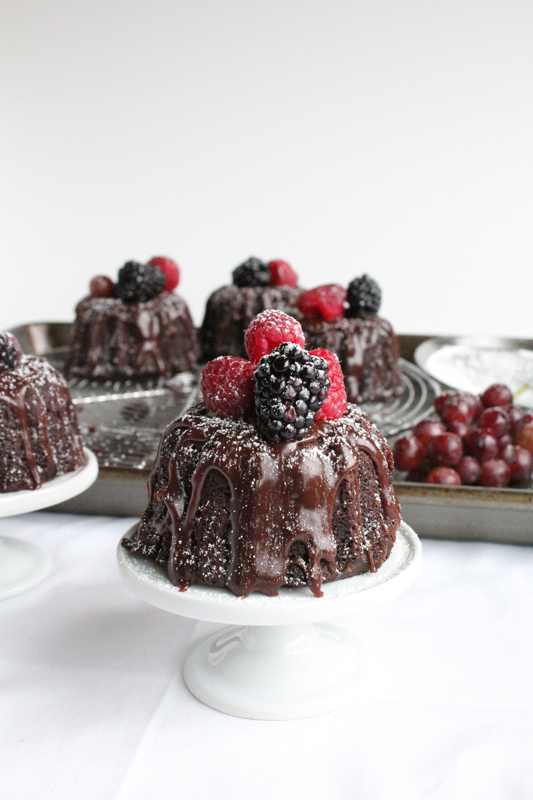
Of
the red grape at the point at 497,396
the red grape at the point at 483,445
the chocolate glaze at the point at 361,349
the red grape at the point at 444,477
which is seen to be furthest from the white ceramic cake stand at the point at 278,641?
the chocolate glaze at the point at 361,349

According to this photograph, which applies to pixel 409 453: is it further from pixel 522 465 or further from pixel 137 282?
pixel 137 282

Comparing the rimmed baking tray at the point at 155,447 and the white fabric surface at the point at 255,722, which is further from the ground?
the rimmed baking tray at the point at 155,447

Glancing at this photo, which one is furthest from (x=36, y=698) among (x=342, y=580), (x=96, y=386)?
(x=96, y=386)

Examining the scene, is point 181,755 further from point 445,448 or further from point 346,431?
point 445,448

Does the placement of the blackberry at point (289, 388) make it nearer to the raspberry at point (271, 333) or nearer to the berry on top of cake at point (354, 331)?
the raspberry at point (271, 333)

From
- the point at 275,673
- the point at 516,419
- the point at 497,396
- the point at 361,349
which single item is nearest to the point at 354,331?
the point at 361,349

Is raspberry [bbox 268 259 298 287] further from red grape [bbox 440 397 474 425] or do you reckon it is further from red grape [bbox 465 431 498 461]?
red grape [bbox 465 431 498 461]
